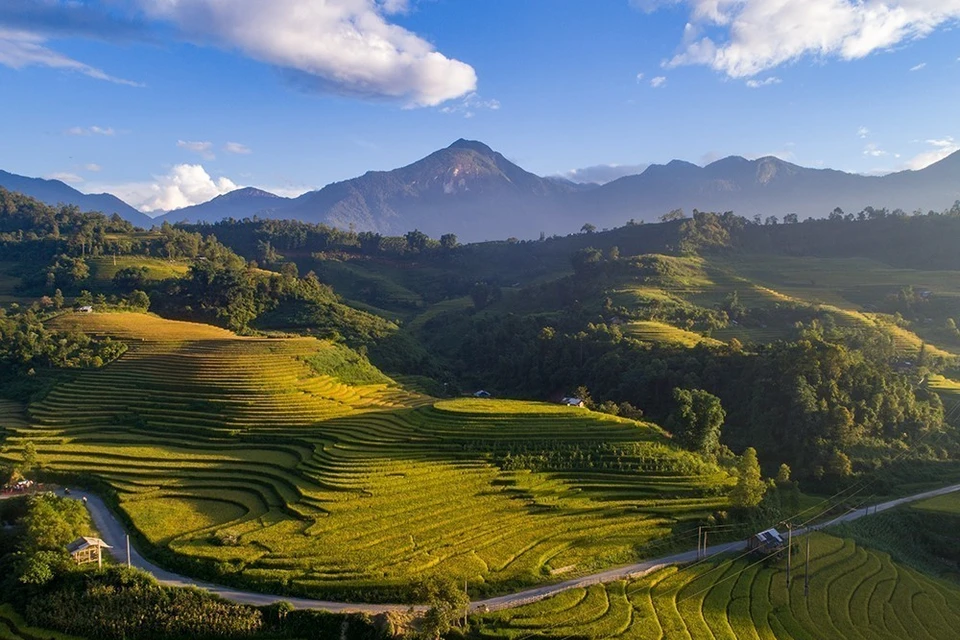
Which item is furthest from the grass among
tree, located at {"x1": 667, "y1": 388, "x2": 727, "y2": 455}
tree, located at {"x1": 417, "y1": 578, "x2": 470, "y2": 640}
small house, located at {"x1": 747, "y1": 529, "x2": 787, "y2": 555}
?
tree, located at {"x1": 667, "y1": 388, "x2": 727, "y2": 455}

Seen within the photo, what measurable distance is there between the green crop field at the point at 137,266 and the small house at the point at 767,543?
68627mm

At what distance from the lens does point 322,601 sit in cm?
1980

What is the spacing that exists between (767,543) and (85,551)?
26887 mm

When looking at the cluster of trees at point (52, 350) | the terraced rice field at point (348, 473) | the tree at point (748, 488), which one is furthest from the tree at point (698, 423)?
the cluster of trees at point (52, 350)

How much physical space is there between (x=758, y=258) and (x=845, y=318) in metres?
41.0

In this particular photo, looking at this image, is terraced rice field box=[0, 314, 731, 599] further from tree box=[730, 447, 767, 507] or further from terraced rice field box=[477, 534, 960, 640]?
terraced rice field box=[477, 534, 960, 640]

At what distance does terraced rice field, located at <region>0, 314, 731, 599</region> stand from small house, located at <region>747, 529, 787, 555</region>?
235 cm

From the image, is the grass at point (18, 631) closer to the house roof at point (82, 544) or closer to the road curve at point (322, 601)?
the house roof at point (82, 544)

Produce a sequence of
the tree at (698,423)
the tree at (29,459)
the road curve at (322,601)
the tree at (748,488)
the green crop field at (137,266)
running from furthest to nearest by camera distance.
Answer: the green crop field at (137,266) < the tree at (698,423) < the tree at (29,459) < the tree at (748,488) < the road curve at (322,601)

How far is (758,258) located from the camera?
102125 millimetres

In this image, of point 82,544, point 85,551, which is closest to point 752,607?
point 85,551

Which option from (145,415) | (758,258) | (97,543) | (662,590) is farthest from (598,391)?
(758,258)

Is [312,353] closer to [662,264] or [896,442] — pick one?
[896,442]

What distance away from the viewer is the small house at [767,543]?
25.1 metres
